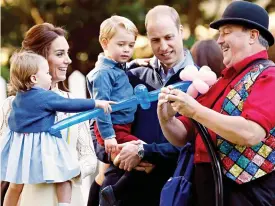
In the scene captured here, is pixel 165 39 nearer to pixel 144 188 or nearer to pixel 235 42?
pixel 235 42

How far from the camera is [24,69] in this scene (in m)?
3.66

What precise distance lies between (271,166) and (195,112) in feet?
1.42

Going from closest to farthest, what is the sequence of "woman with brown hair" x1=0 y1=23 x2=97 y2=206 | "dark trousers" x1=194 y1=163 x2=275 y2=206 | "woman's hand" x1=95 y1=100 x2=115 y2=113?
"dark trousers" x1=194 y1=163 x2=275 y2=206 → "woman's hand" x1=95 y1=100 x2=115 y2=113 → "woman with brown hair" x1=0 y1=23 x2=97 y2=206

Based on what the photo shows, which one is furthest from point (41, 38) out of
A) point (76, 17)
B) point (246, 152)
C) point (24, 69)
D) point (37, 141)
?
point (76, 17)

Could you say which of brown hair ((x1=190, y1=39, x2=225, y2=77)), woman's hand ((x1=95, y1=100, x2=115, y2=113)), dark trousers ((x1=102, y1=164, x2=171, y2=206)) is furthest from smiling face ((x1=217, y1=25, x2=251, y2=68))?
brown hair ((x1=190, y1=39, x2=225, y2=77))

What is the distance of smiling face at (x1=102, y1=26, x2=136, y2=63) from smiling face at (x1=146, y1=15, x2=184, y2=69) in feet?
0.40

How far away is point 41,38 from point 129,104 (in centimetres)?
67

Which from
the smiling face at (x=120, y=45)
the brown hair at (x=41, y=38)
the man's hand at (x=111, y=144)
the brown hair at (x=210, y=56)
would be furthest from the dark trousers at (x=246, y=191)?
the brown hair at (x=210, y=56)

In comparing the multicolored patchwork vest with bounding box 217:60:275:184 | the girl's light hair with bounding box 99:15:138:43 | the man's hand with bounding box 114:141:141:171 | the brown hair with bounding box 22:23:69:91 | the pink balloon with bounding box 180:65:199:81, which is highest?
the girl's light hair with bounding box 99:15:138:43

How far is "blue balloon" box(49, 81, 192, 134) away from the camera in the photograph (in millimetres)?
3490

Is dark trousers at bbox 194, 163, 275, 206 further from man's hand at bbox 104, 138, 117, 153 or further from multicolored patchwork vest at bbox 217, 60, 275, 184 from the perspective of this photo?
Result: man's hand at bbox 104, 138, 117, 153

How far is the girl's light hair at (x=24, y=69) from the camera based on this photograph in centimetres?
366

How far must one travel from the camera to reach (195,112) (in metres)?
3.16

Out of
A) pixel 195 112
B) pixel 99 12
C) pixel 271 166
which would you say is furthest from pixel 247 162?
pixel 99 12
